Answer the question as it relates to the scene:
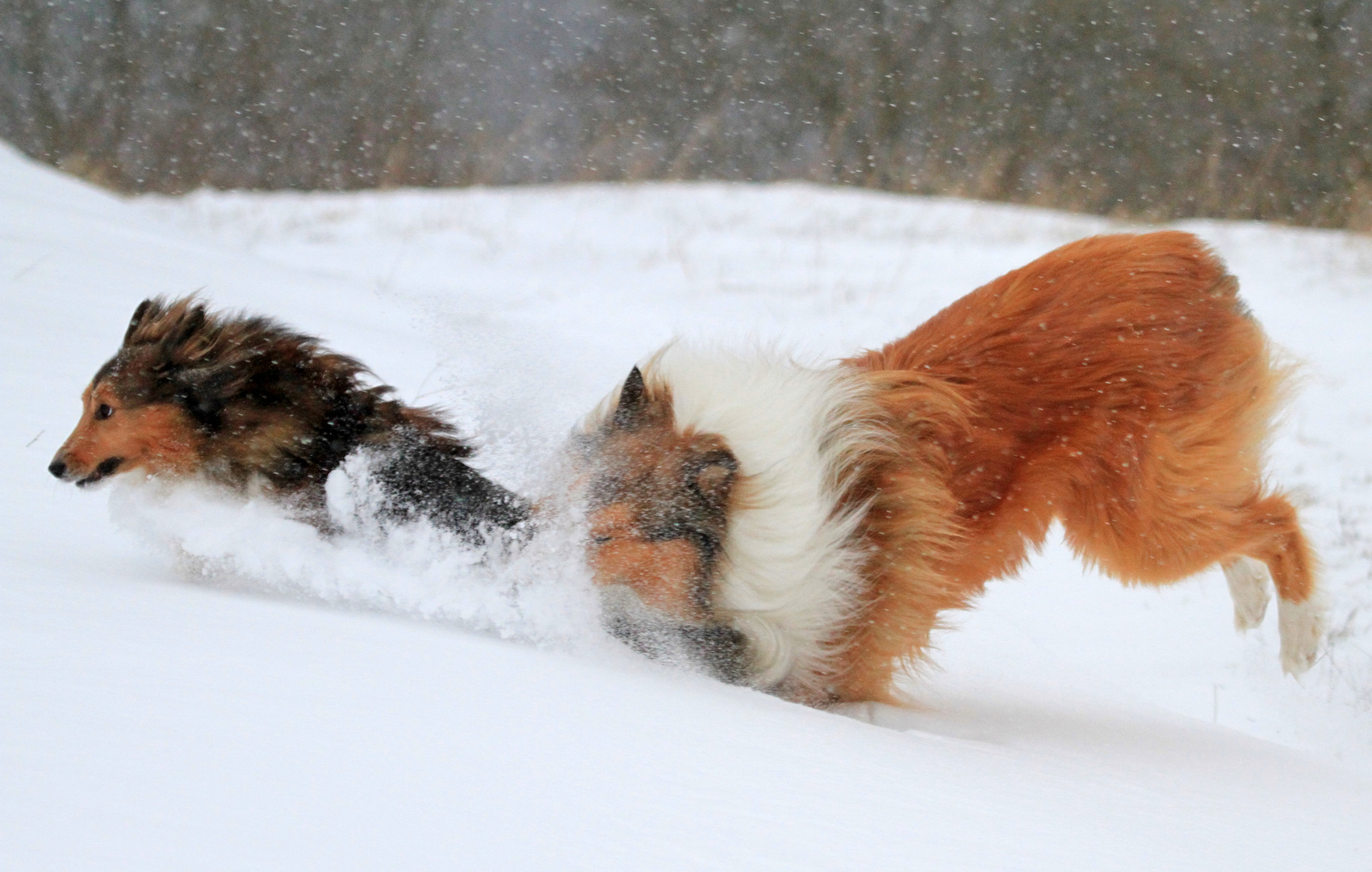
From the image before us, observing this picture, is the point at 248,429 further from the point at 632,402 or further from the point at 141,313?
the point at 632,402

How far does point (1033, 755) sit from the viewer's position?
2824mm

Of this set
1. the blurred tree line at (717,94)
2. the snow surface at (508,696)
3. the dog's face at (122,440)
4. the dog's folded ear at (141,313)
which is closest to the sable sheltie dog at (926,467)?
the snow surface at (508,696)

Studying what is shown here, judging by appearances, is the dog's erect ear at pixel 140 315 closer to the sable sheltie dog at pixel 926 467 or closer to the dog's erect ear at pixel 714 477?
the sable sheltie dog at pixel 926 467

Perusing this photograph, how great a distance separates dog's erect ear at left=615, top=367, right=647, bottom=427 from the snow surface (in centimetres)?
29

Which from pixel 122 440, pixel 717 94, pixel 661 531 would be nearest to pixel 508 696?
pixel 661 531

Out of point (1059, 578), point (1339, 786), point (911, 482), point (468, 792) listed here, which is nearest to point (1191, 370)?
point (911, 482)

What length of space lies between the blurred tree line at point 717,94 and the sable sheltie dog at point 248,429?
1058 cm

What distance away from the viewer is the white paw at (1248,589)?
4117mm

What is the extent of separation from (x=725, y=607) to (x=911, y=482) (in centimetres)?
64

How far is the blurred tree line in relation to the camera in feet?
49.1

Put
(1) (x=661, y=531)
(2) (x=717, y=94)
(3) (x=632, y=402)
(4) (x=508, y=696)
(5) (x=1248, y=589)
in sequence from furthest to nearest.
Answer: (2) (x=717, y=94) < (5) (x=1248, y=589) < (3) (x=632, y=402) < (1) (x=661, y=531) < (4) (x=508, y=696)

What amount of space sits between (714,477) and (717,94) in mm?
15769

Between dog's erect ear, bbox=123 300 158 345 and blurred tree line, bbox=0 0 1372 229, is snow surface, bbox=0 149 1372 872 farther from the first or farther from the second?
blurred tree line, bbox=0 0 1372 229

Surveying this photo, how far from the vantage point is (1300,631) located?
386 cm
